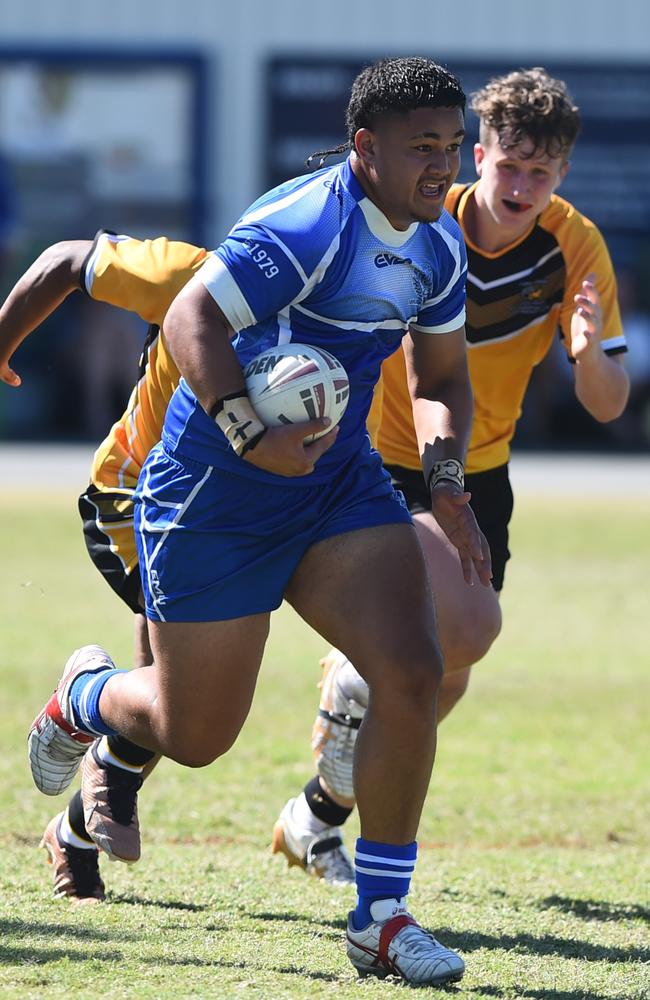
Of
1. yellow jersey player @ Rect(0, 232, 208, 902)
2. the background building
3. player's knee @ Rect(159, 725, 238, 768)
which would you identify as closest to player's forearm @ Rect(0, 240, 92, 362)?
yellow jersey player @ Rect(0, 232, 208, 902)

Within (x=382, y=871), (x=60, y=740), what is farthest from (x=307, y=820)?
(x=382, y=871)

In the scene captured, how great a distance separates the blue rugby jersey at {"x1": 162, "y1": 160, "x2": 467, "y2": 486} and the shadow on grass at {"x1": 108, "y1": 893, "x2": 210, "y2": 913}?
1.42m

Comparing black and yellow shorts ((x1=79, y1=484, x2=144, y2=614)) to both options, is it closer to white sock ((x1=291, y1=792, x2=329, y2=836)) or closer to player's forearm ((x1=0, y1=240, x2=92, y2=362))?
player's forearm ((x1=0, y1=240, x2=92, y2=362))

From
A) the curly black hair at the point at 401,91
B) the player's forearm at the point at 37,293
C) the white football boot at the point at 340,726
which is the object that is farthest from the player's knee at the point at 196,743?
the curly black hair at the point at 401,91

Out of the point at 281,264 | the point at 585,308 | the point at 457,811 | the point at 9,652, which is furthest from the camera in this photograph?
the point at 9,652

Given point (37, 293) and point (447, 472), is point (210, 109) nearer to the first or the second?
point (37, 293)

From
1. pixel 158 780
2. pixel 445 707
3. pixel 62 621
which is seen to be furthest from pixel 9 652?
pixel 445 707

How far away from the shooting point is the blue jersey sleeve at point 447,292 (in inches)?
181

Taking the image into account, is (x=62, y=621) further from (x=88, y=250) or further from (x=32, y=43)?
(x=32, y=43)

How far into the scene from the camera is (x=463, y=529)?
181 inches

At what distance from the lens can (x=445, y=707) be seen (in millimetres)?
5820

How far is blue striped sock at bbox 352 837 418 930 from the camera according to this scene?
4348 mm

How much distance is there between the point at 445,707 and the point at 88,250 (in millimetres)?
1955

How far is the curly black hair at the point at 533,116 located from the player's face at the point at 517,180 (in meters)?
0.02
